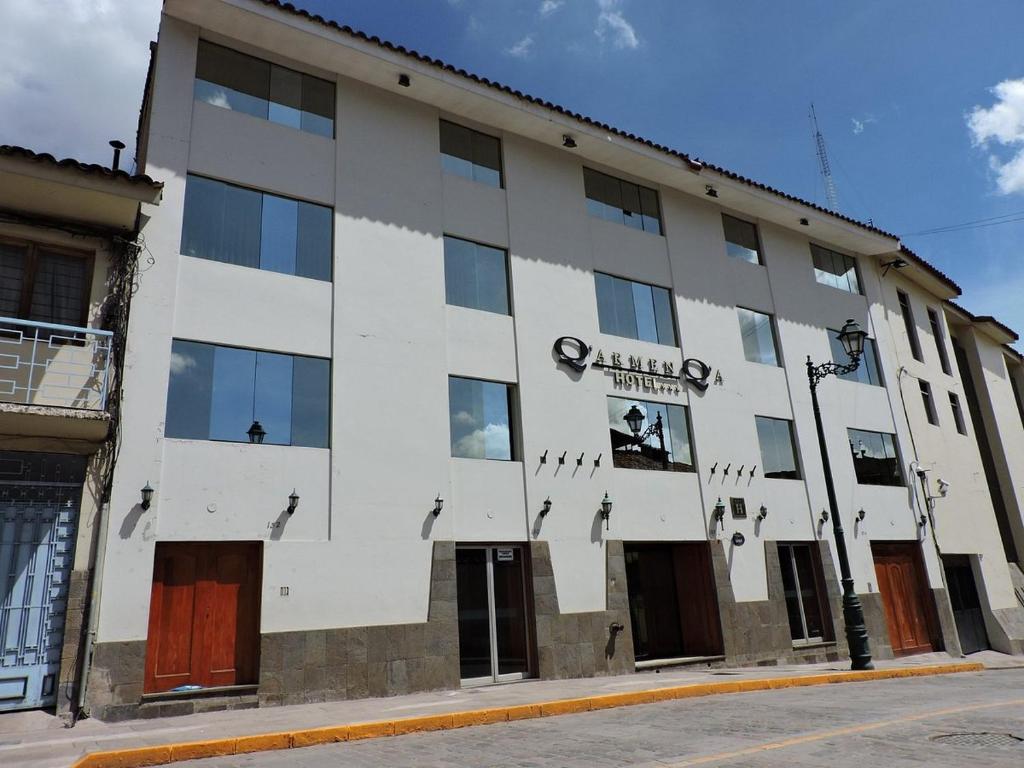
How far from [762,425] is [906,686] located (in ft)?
25.2

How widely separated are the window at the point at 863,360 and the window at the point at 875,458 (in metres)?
1.68

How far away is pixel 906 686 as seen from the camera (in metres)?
12.8

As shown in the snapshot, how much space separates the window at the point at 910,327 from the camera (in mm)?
25266

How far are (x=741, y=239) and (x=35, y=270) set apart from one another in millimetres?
17152

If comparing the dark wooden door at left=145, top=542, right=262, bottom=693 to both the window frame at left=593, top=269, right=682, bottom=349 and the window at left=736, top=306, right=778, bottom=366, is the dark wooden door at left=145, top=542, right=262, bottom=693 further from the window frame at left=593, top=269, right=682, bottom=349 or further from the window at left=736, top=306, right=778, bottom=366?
the window at left=736, top=306, right=778, bottom=366

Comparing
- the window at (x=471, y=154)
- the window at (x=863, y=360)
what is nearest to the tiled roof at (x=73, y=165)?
the window at (x=471, y=154)

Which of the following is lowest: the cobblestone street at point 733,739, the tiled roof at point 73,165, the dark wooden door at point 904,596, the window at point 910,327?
the cobblestone street at point 733,739

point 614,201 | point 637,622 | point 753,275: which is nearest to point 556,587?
point 637,622

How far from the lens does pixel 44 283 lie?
11289mm

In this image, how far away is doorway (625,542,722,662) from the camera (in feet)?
53.5

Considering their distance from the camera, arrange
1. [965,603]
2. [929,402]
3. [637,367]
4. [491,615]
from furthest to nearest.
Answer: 1. [929,402]
2. [965,603]
3. [637,367]
4. [491,615]

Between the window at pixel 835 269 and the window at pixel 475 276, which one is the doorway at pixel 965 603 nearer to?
the window at pixel 835 269

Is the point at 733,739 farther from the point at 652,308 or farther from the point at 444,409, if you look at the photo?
the point at 652,308

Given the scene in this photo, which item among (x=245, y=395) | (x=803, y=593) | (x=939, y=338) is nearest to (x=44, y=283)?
(x=245, y=395)
